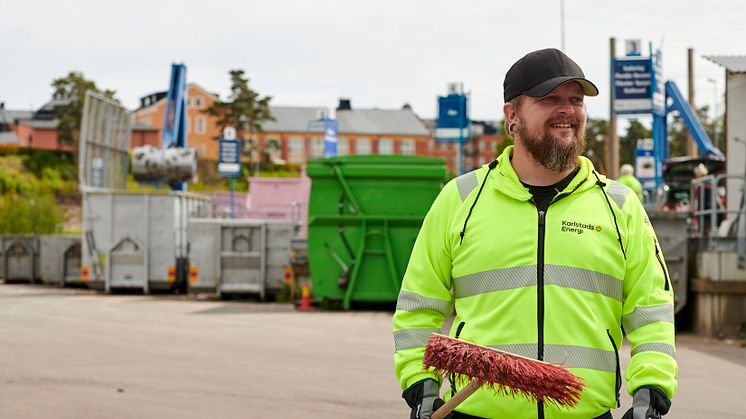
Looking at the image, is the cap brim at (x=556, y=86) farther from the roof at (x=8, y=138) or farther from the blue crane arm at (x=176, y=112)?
the roof at (x=8, y=138)

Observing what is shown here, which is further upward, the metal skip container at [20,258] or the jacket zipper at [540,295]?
the jacket zipper at [540,295]

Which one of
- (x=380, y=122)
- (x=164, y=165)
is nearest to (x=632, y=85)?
(x=164, y=165)

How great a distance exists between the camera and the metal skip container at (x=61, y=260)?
27.5 metres

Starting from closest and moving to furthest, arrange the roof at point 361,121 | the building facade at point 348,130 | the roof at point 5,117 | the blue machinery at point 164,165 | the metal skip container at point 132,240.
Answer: the metal skip container at point 132,240 → the blue machinery at point 164,165 → the building facade at point 348,130 → the roof at point 5,117 → the roof at point 361,121

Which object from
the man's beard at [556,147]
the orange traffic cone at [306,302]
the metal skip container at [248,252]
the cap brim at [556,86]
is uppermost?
the cap brim at [556,86]

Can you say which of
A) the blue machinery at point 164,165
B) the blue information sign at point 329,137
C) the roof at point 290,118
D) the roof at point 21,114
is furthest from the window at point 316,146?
the blue machinery at point 164,165

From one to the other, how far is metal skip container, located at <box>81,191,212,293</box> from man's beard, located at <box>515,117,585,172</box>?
2164 cm

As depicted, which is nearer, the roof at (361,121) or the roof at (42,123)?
the roof at (42,123)

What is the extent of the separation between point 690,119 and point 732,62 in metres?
8.63

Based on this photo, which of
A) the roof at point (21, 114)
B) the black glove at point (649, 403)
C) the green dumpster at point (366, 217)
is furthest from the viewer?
the roof at point (21, 114)

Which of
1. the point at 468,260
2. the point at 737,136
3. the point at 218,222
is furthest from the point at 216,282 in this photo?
the point at 468,260

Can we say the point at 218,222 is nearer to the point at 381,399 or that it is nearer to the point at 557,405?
the point at 381,399

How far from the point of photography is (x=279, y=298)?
22531mm

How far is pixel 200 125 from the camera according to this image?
4628 inches
